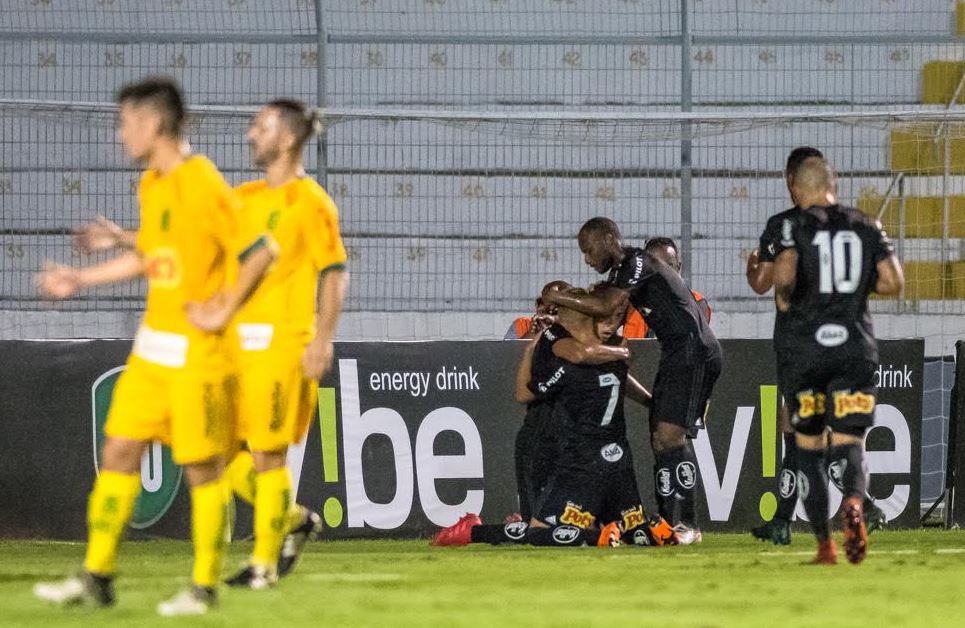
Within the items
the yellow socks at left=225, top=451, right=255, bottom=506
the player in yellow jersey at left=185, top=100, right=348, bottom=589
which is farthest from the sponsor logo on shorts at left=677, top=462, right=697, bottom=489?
the player in yellow jersey at left=185, top=100, right=348, bottom=589

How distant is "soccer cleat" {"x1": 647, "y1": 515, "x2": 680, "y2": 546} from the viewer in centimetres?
959

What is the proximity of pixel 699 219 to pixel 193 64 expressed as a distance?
14.8 ft

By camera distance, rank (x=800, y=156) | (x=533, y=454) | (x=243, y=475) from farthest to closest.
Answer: (x=533, y=454) → (x=800, y=156) → (x=243, y=475)

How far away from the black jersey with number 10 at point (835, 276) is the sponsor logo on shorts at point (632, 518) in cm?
219

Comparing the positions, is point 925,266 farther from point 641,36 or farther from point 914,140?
point 641,36

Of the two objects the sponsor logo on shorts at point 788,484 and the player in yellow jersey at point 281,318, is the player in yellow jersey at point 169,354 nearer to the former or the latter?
the player in yellow jersey at point 281,318

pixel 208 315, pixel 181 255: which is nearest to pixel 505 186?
pixel 181 255

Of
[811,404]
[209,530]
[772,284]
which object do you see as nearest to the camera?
[209,530]

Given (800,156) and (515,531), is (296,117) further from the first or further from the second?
(515,531)

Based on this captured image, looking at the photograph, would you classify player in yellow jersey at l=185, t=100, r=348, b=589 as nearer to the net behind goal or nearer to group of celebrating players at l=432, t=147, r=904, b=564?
group of celebrating players at l=432, t=147, r=904, b=564

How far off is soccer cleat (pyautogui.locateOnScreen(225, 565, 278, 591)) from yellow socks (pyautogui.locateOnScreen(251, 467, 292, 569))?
26 mm

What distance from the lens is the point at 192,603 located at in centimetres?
518

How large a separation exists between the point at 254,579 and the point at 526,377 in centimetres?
416

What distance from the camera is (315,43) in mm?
14078
